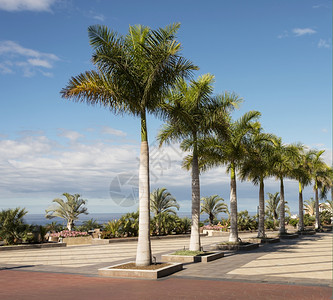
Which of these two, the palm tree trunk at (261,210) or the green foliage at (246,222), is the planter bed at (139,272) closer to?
the palm tree trunk at (261,210)

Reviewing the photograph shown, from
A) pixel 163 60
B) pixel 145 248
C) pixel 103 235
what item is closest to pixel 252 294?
pixel 145 248

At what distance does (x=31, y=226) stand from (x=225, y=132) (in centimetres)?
1313

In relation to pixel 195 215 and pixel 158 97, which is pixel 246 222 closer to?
pixel 195 215

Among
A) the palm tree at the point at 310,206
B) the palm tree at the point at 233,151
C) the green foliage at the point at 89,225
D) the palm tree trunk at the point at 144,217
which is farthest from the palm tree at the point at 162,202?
the palm tree at the point at 310,206

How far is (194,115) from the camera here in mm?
17000

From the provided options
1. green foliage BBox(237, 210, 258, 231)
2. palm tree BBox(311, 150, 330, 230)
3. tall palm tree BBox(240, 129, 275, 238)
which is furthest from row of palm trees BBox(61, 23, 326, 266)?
palm tree BBox(311, 150, 330, 230)

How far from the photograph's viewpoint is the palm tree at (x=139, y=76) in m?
12.9

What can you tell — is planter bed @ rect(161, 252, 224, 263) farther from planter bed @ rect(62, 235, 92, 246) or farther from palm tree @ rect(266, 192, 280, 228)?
palm tree @ rect(266, 192, 280, 228)

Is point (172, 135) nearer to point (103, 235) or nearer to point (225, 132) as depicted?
point (225, 132)

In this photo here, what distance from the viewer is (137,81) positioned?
1348cm

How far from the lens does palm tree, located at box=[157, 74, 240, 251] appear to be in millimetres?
16389

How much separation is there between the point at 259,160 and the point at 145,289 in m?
16.3

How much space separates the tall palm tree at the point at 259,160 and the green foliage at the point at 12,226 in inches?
556

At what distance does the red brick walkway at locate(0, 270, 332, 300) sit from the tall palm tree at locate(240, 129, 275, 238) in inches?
497
